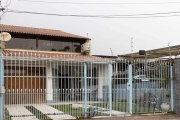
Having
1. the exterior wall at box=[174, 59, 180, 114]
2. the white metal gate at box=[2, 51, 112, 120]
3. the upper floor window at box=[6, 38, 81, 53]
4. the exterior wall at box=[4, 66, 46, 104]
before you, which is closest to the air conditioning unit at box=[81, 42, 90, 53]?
the upper floor window at box=[6, 38, 81, 53]

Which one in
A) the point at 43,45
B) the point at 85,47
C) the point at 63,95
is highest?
the point at 43,45

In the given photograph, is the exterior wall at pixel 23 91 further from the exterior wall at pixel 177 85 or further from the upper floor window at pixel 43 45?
the exterior wall at pixel 177 85

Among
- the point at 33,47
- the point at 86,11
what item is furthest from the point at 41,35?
the point at 86,11

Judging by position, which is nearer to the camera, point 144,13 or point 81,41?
point 144,13

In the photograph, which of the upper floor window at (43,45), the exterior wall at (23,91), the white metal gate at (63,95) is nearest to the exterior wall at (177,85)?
the white metal gate at (63,95)

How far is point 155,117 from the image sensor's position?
10.2 metres

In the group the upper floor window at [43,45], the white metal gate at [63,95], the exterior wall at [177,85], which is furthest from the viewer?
the upper floor window at [43,45]

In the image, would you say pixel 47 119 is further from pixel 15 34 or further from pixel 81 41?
pixel 81 41

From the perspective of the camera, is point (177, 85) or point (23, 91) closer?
point (177, 85)

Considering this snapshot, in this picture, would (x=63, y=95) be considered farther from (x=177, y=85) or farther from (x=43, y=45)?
(x=43, y=45)

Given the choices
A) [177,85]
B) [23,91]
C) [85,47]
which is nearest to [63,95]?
[23,91]

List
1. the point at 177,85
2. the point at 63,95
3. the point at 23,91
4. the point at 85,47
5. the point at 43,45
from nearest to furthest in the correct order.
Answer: the point at 63,95
the point at 177,85
the point at 23,91
the point at 43,45
the point at 85,47

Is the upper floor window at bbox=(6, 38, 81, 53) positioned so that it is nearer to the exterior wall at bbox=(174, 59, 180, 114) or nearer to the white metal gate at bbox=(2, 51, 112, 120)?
the white metal gate at bbox=(2, 51, 112, 120)

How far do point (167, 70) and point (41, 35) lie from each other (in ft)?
35.2
